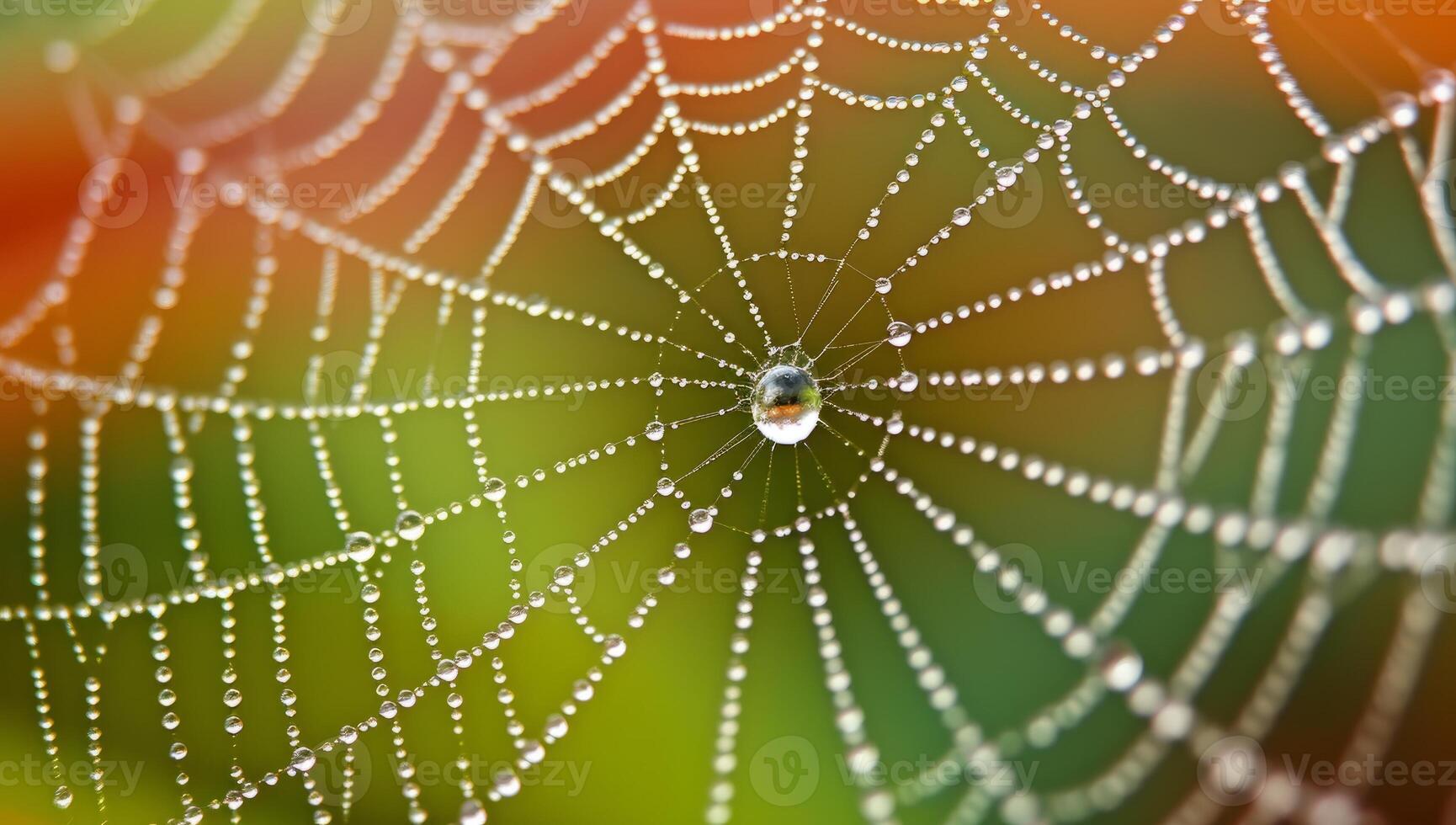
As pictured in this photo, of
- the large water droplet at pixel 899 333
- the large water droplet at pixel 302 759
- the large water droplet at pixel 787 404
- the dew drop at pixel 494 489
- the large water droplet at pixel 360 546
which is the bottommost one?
the large water droplet at pixel 302 759

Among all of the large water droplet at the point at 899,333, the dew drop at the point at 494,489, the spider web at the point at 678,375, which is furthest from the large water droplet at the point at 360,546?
the large water droplet at the point at 899,333

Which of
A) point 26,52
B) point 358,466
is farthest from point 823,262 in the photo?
point 26,52

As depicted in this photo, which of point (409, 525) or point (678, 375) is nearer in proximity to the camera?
point (409, 525)

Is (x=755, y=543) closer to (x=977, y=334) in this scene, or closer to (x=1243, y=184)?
(x=977, y=334)

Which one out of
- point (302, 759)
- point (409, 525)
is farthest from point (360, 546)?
point (302, 759)

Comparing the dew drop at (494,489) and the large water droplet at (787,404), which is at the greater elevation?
the large water droplet at (787,404)

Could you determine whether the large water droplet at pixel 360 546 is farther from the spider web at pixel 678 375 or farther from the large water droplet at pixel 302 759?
the large water droplet at pixel 302 759

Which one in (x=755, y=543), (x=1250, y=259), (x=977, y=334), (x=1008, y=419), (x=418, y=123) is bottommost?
(x=755, y=543)

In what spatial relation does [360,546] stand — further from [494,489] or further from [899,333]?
[899,333]

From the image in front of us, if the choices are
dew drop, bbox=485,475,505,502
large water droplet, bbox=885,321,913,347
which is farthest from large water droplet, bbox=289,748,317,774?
large water droplet, bbox=885,321,913,347
